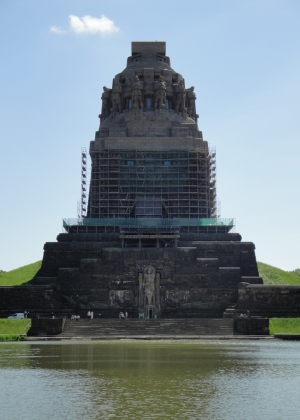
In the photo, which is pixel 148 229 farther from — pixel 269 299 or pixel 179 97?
pixel 179 97

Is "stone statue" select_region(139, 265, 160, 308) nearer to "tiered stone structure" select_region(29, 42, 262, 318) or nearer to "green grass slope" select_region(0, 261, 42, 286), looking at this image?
"tiered stone structure" select_region(29, 42, 262, 318)

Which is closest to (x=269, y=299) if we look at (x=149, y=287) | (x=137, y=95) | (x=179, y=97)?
(x=149, y=287)

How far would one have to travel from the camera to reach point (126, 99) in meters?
79.6

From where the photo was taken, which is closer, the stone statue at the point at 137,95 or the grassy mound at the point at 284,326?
the grassy mound at the point at 284,326

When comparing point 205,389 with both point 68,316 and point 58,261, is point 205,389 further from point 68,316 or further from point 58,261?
point 58,261

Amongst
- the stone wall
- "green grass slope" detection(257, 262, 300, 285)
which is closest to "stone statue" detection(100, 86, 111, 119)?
"green grass slope" detection(257, 262, 300, 285)

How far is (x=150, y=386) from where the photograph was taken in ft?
66.2

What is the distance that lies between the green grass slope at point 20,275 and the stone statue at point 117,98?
18.8 meters

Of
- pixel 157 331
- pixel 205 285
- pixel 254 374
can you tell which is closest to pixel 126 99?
pixel 205 285

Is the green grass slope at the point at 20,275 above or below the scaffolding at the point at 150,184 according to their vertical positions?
below

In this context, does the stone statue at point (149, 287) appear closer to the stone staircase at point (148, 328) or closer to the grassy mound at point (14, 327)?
the stone staircase at point (148, 328)

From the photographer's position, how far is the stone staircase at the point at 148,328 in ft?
164

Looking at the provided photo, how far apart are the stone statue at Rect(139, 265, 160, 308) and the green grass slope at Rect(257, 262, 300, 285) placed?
1198 cm

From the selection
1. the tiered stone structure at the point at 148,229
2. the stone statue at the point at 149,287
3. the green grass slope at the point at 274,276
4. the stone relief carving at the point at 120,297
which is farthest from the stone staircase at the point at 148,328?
the green grass slope at the point at 274,276
